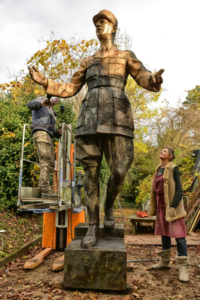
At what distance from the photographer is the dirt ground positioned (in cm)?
219

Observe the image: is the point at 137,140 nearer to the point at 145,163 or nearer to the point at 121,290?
the point at 145,163

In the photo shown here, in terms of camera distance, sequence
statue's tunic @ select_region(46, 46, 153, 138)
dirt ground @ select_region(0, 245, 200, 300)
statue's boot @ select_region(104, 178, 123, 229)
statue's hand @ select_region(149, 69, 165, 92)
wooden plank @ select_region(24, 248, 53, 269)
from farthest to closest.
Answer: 1. wooden plank @ select_region(24, 248, 53, 269)
2. statue's boot @ select_region(104, 178, 123, 229)
3. statue's tunic @ select_region(46, 46, 153, 138)
4. statue's hand @ select_region(149, 69, 165, 92)
5. dirt ground @ select_region(0, 245, 200, 300)

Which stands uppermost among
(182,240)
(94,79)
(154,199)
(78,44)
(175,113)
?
(78,44)

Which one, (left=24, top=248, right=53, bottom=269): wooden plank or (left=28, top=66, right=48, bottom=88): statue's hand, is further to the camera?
(left=24, top=248, right=53, bottom=269): wooden plank

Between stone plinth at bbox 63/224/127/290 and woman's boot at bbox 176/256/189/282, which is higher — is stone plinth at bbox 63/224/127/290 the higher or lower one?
the higher one

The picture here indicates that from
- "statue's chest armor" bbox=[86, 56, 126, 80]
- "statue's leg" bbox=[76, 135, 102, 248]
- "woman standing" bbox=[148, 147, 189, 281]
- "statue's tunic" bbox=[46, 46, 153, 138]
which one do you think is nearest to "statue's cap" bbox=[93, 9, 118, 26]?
"statue's tunic" bbox=[46, 46, 153, 138]

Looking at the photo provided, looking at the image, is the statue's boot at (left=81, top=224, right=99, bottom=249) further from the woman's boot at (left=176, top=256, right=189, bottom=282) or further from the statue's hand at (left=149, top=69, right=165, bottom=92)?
the statue's hand at (left=149, top=69, right=165, bottom=92)

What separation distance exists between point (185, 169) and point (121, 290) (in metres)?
7.22

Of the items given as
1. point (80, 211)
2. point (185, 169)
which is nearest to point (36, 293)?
point (80, 211)

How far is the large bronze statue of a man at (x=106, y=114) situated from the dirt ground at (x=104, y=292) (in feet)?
1.78

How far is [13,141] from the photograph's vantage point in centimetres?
720

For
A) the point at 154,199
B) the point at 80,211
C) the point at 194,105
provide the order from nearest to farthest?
the point at 154,199 → the point at 80,211 → the point at 194,105

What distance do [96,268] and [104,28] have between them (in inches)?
100

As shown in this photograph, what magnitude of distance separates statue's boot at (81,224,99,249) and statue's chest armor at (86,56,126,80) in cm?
168
